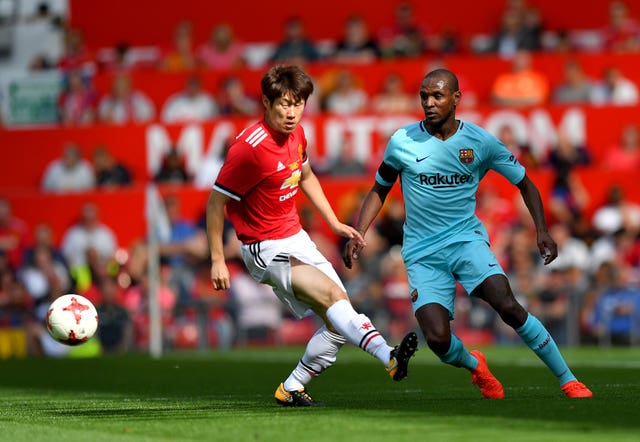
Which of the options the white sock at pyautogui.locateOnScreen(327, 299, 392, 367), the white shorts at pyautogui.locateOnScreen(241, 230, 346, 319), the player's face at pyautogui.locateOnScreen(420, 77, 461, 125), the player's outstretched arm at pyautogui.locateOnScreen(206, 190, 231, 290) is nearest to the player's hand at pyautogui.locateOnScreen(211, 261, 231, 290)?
the player's outstretched arm at pyautogui.locateOnScreen(206, 190, 231, 290)

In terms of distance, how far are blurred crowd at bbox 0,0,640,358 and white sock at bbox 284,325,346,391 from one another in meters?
9.24

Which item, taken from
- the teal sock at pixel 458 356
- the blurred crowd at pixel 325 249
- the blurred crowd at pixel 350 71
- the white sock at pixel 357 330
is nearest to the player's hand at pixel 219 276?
the white sock at pixel 357 330

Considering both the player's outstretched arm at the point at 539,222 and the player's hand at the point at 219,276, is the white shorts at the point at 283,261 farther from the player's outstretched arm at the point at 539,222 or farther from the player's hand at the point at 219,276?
the player's outstretched arm at the point at 539,222

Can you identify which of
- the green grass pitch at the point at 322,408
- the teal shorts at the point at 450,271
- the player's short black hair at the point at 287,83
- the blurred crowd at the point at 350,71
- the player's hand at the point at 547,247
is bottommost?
the green grass pitch at the point at 322,408

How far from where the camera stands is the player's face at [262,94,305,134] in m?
8.87

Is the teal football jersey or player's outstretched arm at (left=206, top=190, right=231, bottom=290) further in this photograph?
the teal football jersey

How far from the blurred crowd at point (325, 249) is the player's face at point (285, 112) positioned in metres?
9.69

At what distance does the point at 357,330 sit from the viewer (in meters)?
8.60

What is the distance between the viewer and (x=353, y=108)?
2120cm

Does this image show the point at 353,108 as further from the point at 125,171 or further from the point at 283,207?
the point at 283,207

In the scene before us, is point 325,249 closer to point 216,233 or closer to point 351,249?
point 351,249

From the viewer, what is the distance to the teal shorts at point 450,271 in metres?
9.17

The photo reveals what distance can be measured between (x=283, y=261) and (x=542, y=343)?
68.6 inches

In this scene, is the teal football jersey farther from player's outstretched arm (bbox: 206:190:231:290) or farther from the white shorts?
player's outstretched arm (bbox: 206:190:231:290)
